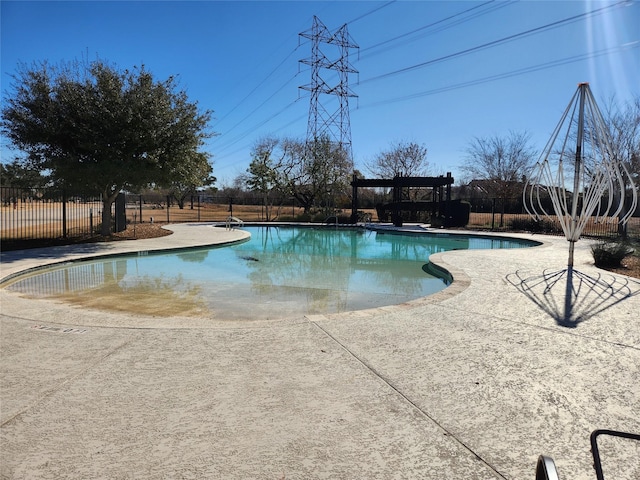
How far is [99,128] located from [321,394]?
40.9 ft

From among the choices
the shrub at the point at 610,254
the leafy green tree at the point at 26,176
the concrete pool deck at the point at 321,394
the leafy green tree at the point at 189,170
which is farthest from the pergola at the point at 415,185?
the concrete pool deck at the point at 321,394

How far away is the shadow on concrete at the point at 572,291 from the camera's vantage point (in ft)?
17.5

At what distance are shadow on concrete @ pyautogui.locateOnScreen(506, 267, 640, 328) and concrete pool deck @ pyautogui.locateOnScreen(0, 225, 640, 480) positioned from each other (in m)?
0.19

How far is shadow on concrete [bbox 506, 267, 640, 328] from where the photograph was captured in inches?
210

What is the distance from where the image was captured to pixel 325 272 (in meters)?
10.1

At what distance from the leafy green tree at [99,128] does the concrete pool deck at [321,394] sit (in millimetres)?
8740

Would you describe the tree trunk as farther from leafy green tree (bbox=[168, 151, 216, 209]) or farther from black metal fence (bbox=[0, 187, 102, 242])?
leafy green tree (bbox=[168, 151, 216, 209])

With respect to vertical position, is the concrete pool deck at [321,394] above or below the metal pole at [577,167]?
below

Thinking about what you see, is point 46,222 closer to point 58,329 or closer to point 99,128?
point 99,128

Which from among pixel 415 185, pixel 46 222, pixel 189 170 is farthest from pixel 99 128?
pixel 415 185

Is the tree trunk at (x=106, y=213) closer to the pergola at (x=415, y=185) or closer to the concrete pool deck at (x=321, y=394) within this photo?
the concrete pool deck at (x=321, y=394)

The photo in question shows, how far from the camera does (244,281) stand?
8.78m

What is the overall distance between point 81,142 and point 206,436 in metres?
12.7

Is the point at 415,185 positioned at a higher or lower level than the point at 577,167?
higher
